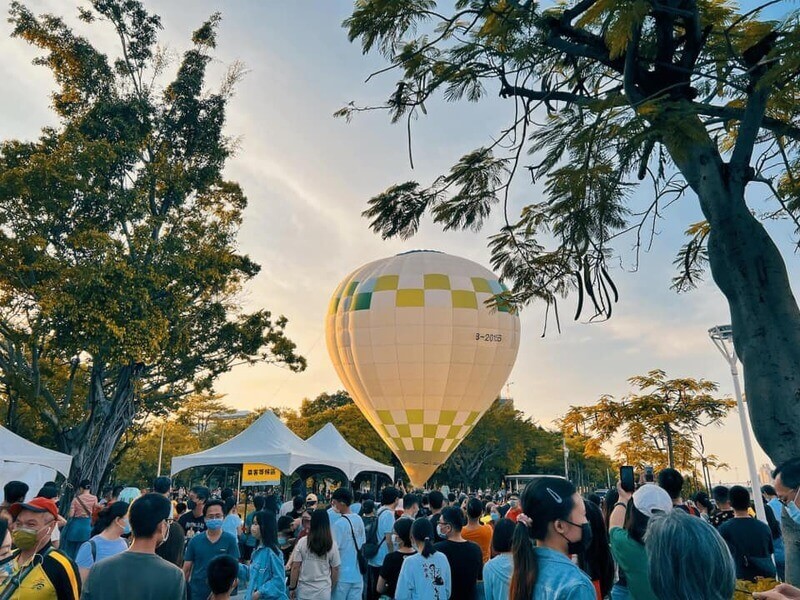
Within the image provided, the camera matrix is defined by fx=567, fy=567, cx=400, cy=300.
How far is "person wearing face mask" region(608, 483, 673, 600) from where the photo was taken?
9.94ft

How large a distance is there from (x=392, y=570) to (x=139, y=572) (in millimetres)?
2536

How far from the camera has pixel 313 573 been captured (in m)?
5.21

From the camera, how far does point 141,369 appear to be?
17.7m

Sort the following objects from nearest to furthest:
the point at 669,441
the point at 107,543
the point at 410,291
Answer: the point at 107,543, the point at 669,441, the point at 410,291

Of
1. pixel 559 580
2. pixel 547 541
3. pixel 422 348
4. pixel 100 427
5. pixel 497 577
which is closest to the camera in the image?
pixel 559 580

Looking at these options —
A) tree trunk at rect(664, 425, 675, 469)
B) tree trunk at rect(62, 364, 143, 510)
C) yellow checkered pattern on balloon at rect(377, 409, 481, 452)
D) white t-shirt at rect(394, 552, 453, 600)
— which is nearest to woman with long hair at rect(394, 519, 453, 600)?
white t-shirt at rect(394, 552, 453, 600)

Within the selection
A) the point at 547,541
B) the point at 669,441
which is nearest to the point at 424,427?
the point at 669,441

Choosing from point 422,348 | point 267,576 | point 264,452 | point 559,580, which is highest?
point 422,348

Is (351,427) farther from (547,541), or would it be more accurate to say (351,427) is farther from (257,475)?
(547,541)

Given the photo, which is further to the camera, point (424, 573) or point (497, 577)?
point (424, 573)

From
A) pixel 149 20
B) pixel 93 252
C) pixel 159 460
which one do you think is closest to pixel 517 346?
pixel 93 252

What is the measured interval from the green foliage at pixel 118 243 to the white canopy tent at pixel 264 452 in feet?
11.1

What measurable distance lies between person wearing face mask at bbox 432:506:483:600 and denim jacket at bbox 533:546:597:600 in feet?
8.55

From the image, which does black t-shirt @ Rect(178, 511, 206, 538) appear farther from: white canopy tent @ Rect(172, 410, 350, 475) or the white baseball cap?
the white baseball cap
